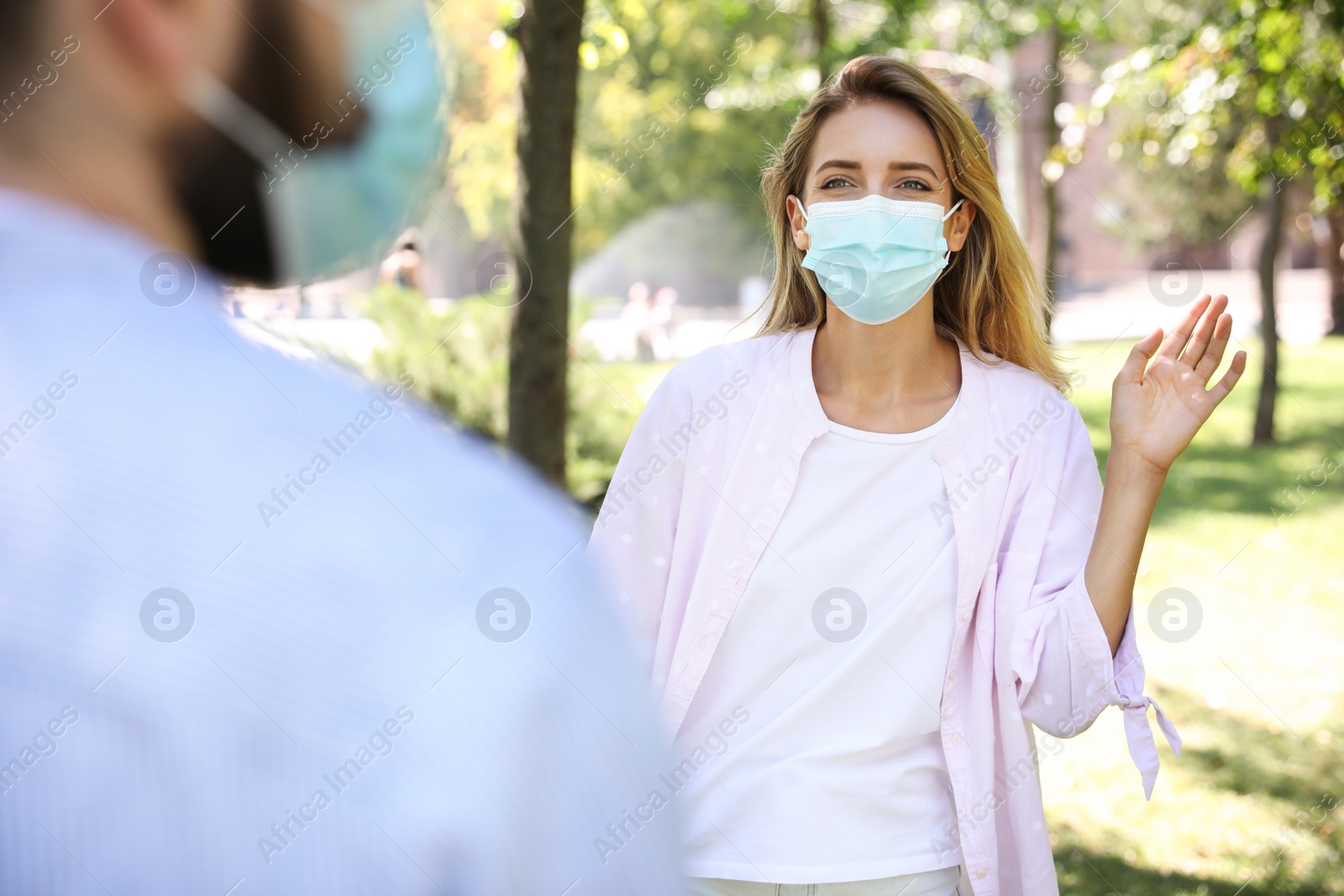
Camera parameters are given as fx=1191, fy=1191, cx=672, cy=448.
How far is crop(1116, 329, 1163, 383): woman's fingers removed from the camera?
102 inches

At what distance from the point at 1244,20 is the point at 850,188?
3.97 meters

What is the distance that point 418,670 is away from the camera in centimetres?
58

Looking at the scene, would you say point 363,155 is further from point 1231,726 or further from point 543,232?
point 1231,726

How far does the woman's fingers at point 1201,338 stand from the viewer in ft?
8.46

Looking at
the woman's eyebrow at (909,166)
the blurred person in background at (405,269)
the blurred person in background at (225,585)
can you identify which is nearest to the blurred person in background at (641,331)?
the blurred person in background at (405,269)

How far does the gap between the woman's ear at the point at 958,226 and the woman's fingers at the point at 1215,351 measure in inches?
27.4

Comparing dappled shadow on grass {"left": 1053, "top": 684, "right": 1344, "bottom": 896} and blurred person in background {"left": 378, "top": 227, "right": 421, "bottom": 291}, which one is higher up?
blurred person in background {"left": 378, "top": 227, "right": 421, "bottom": 291}

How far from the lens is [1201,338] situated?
8.47ft

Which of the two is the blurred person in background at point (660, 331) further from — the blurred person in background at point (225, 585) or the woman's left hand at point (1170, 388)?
the blurred person in background at point (225, 585)

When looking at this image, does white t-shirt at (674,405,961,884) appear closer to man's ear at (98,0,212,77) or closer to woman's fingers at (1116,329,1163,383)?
woman's fingers at (1116,329,1163,383)

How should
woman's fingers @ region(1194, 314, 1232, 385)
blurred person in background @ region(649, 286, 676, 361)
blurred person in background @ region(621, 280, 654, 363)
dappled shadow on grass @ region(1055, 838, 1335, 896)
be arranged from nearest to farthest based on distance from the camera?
Answer: woman's fingers @ region(1194, 314, 1232, 385) < dappled shadow on grass @ region(1055, 838, 1335, 896) < blurred person in background @ region(621, 280, 654, 363) < blurred person in background @ region(649, 286, 676, 361)

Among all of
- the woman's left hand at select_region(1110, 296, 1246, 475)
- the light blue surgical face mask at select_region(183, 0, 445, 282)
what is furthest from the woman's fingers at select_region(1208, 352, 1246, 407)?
the light blue surgical face mask at select_region(183, 0, 445, 282)

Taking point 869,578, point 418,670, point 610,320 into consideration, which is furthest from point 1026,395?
point 610,320

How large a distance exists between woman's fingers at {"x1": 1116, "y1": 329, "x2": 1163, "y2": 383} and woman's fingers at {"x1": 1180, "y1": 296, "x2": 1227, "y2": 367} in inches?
2.7
